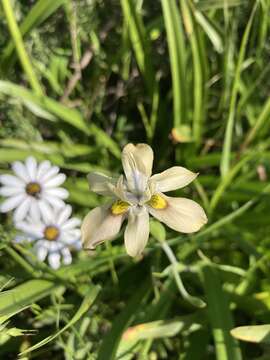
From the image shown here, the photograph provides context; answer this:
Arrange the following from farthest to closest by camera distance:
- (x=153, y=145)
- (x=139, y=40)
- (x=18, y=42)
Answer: (x=153, y=145) < (x=139, y=40) < (x=18, y=42)

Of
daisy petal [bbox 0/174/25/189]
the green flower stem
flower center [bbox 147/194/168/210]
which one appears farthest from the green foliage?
flower center [bbox 147/194/168/210]

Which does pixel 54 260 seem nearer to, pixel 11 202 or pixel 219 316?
pixel 11 202

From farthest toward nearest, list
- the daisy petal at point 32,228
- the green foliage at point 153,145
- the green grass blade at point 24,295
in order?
the green foliage at point 153,145 < the daisy petal at point 32,228 < the green grass blade at point 24,295

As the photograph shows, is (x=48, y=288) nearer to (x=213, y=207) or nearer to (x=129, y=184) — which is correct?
(x=129, y=184)

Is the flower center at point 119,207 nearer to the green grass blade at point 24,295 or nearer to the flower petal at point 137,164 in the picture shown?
the flower petal at point 137,164

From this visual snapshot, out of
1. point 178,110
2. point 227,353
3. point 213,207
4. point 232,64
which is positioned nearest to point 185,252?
point 213,207

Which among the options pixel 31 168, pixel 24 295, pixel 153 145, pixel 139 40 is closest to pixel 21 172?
pixel 31 168

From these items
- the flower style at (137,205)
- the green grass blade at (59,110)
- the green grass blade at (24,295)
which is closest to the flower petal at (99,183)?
the flower style at (137,205)
